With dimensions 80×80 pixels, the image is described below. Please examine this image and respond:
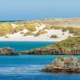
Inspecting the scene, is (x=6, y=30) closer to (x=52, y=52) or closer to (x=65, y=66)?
(x=52, y=52)

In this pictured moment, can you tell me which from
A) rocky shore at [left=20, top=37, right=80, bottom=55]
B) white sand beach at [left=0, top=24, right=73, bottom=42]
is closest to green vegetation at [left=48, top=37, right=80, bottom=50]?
rocky shore at [left=20, top=37, right=80, bottom=55]

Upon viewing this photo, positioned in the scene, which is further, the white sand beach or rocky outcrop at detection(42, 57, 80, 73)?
the white sand beach

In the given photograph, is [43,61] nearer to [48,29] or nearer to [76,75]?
[76,75]

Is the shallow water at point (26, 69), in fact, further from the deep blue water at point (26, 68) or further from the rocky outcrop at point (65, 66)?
the rocky outcrop at point (65, 66)

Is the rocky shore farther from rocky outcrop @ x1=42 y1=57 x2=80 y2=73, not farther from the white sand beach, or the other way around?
the white sand beach

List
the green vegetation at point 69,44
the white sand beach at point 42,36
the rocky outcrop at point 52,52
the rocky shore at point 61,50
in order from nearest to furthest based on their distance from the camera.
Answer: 1. the rocky outcrop at point 52,52
2. the rocky shore at point 61,50
3. the green vegetation at point 69,44
4. the white sand beach at point 42,36

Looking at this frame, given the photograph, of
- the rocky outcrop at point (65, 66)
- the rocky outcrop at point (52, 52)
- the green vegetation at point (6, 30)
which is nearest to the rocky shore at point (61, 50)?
the rocky outcrop at point (52, 52)

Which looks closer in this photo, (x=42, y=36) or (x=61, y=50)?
(x=61, y=50)

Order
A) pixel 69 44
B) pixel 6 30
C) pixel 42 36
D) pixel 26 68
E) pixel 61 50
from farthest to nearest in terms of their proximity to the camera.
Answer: pixel 6 30
pixel 42 36
pixel 69 44
pixel 61 50
pixel 26 68

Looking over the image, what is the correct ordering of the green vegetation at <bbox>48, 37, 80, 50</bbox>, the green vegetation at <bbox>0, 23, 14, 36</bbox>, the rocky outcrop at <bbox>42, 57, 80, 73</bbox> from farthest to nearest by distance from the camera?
the green vegetation at <bbox>0, 23, 14, 36</bbox>, the green vegetation at <bbox>48, 37, 80, 50</bbox>, the rocky outcrop at <bbox>42, 57, 80, 73</bbox>

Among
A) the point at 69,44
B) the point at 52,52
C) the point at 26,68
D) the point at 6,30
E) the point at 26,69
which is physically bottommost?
the point at 26,69

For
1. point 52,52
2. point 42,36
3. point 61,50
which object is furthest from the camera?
point 42,36

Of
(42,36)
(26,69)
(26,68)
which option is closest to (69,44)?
(26,68)

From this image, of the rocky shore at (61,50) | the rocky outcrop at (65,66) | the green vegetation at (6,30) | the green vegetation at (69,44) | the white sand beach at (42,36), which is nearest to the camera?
the rocky outcrop at (65,66)
